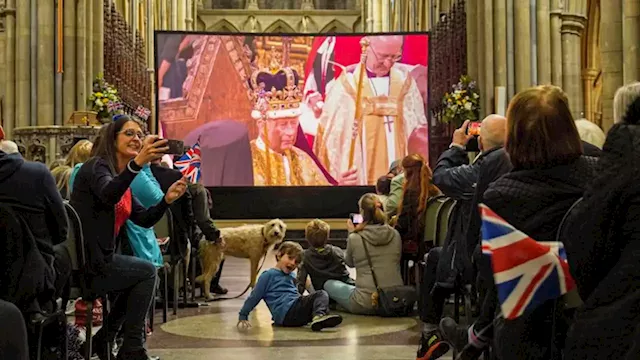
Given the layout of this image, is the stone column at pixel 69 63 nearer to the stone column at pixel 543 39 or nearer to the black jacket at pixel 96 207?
the stone column at pixel 543 39

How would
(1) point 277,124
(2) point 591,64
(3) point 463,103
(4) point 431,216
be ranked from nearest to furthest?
1. (4) point 431,216
2. (3) point 463,103
3. (1) point 277,124
4. (2) point 591,64

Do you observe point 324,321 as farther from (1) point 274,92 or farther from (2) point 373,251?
(1) point 274,92

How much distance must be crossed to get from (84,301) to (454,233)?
1.97m

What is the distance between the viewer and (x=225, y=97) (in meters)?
16.4

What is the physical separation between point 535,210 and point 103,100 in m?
11.6

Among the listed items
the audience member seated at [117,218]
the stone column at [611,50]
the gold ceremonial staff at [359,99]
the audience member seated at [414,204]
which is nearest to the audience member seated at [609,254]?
the audience member seated at [117,218]

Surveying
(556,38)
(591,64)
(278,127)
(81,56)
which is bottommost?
(278,127)

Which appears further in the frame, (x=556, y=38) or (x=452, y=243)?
(x=556, y=38)

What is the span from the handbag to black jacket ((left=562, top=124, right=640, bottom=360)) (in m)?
4.73

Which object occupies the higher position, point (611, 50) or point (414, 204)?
point (611, 50)

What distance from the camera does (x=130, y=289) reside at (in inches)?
183

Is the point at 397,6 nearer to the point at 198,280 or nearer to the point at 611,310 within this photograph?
the point at 198,280

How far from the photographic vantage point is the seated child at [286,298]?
6641 millimetres

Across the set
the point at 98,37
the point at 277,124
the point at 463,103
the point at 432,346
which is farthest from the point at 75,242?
the point at 277,124
